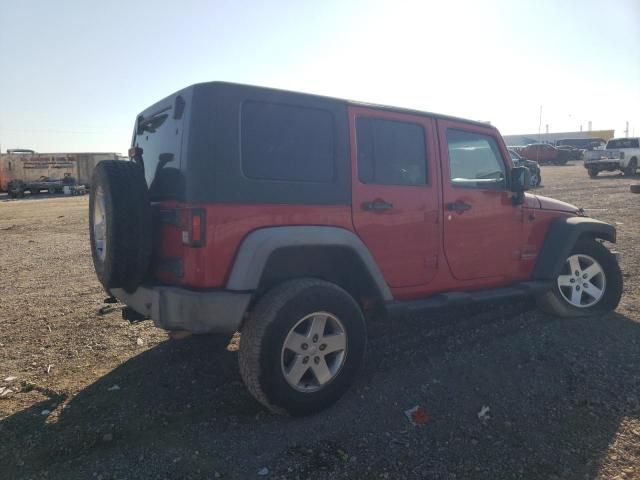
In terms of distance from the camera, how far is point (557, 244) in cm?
454

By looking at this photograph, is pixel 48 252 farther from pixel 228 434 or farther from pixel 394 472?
pixel 394 472

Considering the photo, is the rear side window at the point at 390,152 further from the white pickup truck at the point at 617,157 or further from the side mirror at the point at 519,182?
the white pickup truck at the point at 617,157

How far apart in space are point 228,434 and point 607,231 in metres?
4.22

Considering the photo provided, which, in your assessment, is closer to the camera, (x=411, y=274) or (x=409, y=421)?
(x=409, y=421)

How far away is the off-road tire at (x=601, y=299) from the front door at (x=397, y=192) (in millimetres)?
1678

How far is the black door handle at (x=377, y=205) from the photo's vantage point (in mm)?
3385

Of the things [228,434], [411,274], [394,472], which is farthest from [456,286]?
[228,434]

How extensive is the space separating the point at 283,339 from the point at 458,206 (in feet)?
6.22

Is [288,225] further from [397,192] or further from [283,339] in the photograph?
[397,192]

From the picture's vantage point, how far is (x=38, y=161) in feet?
105

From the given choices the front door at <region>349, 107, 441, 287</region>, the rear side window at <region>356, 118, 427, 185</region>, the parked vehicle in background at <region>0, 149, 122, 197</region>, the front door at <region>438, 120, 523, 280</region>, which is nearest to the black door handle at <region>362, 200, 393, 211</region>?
the front door at <region>349, 107, 441, 287</region>

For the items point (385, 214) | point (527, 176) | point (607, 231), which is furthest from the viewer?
point (607, 231)

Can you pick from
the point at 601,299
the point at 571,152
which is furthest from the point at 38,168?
the point at 571,152

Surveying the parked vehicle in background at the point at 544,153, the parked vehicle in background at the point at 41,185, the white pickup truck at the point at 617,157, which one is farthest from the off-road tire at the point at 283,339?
the parked vehicle in background at the point at 544,153
